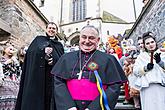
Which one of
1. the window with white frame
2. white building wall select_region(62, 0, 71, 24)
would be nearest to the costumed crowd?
the window with white frame

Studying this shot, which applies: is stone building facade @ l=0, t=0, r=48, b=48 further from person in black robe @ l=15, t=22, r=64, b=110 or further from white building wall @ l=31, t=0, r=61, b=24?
white building wall @ l=31, t=0, r=61, b=24

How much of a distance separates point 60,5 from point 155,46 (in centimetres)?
2075

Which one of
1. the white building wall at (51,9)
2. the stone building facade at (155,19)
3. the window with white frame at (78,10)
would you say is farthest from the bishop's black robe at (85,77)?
the white building wall at (51,9)

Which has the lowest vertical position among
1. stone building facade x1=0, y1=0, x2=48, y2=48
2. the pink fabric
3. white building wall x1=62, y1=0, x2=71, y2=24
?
the pink fabric

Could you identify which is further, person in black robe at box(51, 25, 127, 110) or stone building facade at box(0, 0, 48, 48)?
stone building facade at box(0, 0, 48, 48)

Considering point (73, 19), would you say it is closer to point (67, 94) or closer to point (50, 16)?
point (50, 16)

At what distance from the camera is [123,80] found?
1.87 m

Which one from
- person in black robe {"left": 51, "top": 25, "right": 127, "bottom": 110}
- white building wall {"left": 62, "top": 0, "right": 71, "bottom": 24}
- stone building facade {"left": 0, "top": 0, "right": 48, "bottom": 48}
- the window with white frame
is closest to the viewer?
person in black robe {"left": 51, "top": 25, "right": 127, "bottom": 110}

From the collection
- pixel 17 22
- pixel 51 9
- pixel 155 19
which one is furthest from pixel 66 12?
pixel 17 22

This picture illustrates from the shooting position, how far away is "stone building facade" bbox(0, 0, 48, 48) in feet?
17.7

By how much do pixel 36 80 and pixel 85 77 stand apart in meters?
0.99

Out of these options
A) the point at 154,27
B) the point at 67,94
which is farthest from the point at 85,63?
the point at 154,27

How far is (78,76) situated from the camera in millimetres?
1796

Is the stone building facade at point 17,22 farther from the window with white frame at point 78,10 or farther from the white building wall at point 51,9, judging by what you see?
the white building wall at point 51,9
